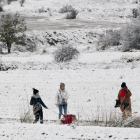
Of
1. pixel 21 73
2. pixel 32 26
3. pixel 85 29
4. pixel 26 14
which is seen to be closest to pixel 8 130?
pixel 21 73

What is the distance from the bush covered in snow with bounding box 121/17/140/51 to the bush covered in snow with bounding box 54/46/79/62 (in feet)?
15.8

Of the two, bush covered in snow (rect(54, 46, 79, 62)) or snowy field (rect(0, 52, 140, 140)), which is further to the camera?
bush covered in snow (rect(54, 46, 79, 62))

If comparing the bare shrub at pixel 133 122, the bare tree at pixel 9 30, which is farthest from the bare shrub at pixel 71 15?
the bare shrub at pixel 133 122

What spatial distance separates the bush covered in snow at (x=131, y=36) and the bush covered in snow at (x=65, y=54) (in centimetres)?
480

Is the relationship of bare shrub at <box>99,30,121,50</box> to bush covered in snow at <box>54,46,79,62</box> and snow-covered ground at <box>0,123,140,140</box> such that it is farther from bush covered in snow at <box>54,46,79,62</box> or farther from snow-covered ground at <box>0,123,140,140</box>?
snow-covered ground at <box>0,123,140,140</box>

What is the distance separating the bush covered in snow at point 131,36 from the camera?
88.0 feet

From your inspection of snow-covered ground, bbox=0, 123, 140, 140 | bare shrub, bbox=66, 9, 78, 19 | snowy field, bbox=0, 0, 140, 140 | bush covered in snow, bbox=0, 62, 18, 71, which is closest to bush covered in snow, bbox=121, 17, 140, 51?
snowy field, bbox=0, 0, 140, 140

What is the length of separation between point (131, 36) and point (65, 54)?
6.65 m

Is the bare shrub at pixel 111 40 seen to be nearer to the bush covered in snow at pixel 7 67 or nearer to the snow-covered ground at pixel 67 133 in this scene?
the bush covered in snow at pixel 7 67

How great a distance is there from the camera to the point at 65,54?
23781 mm

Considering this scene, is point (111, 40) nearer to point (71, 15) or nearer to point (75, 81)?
point (75, 81)

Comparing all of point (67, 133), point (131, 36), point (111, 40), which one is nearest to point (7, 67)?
point (131, 36)

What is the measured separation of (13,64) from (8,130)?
705 inches

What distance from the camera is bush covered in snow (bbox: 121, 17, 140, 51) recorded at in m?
26.8
